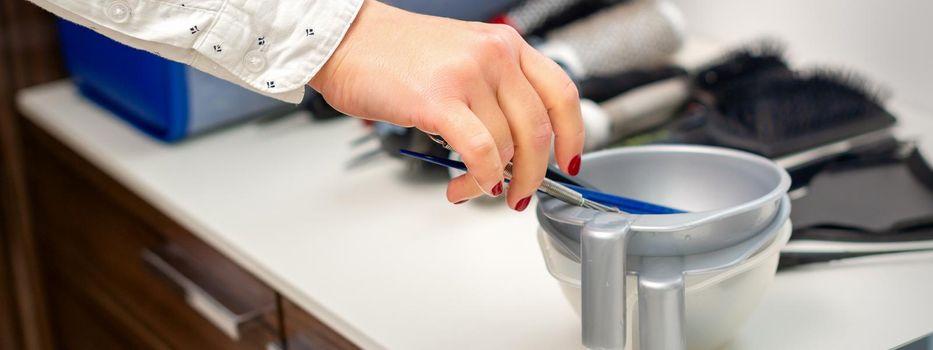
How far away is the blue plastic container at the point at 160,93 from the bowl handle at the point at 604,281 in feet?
1.90

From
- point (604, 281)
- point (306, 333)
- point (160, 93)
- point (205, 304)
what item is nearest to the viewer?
point (604, 281)

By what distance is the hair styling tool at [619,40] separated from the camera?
3.52 feet

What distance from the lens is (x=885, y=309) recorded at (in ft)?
2.43

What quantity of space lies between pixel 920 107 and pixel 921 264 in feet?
1.21

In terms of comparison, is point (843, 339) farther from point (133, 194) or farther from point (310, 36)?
point (133, 194)

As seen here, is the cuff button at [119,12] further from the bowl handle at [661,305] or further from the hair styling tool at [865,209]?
the hair styling tool at [865,209]

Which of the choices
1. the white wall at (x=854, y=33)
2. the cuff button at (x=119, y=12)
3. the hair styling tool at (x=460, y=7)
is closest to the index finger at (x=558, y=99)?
the cuff button at (x=119, y=12)

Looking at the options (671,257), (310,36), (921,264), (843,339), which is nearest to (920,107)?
(921,264)

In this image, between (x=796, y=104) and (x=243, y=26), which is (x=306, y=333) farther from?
(x=796, y=104)

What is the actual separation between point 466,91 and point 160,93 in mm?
555

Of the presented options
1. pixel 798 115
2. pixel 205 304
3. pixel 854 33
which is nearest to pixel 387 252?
pixel 205 304

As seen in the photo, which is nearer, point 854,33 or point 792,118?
point 792,118

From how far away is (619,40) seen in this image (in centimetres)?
110

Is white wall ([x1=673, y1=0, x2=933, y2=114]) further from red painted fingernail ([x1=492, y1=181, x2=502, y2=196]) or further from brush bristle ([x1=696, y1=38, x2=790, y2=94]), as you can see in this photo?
red painted fingernail ([x1=492, y1=181, x2=502, y2=196])
